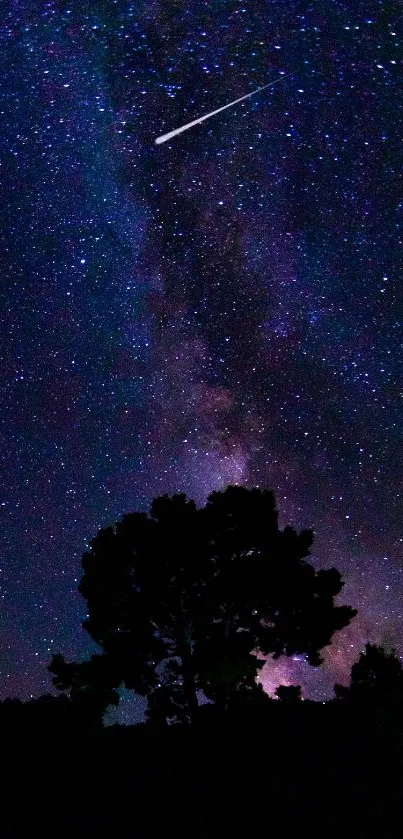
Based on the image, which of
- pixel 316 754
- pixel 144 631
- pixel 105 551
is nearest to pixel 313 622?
pixel 144 631

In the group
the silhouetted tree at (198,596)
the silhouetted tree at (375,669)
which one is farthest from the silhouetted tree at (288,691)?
the silhouetted tree at (375,669)

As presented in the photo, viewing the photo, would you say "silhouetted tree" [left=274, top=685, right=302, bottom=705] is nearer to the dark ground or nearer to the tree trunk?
the tree trunk

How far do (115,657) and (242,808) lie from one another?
15581 millimetres

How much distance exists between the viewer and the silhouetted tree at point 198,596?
71.6ft

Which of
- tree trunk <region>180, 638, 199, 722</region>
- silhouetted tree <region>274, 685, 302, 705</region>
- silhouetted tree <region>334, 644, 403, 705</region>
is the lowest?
silhouetted tree <region>334, 644, 403, 705</region>

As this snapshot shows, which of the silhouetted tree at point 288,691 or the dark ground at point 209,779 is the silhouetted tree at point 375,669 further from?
the dark ground at point 209,779

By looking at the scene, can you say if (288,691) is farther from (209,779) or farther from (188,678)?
(209,779)

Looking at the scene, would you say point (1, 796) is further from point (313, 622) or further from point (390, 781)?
point (313, 622)

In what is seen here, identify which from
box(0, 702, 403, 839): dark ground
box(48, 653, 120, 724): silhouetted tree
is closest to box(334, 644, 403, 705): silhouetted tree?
box(48, 653, 120, 724): silhouetted tree

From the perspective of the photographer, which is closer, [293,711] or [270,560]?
[293,711]

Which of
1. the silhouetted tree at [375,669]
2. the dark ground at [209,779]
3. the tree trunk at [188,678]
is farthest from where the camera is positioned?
the silhouetted tree at [375,669]

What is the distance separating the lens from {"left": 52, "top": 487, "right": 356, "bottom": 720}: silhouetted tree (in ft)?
71.6

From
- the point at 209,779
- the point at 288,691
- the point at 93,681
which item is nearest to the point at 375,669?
the point at 288,691

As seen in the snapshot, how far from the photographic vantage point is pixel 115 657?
21.8m
